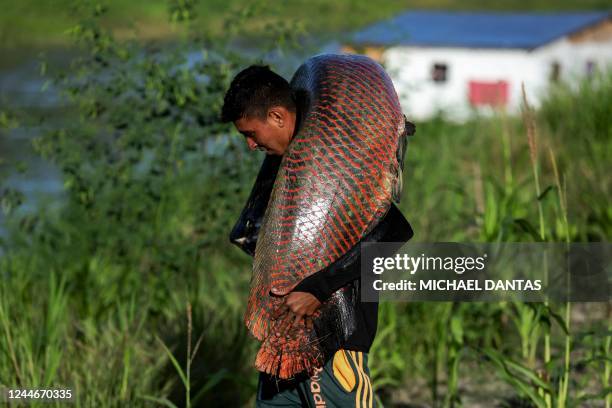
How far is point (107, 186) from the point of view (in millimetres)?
5965

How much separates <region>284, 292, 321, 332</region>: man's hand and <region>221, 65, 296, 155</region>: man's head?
16.9 inches

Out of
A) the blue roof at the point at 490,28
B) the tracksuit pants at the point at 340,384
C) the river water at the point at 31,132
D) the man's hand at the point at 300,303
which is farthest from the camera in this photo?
the blue roof at the point at 490,28

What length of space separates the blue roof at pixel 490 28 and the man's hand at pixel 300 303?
2715 centimetres

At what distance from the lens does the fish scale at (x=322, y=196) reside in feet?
8.98

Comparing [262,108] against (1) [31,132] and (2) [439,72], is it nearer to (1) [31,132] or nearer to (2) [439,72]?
(1) [31,132]

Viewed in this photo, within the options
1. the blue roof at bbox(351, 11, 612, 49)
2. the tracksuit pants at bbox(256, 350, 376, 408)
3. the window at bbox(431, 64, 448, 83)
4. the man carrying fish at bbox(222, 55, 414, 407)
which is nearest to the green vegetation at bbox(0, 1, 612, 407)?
the tracksuit pants at bbox(256, 350, 376, 408)

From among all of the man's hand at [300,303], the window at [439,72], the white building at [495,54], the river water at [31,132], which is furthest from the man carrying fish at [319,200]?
the window at [439,72]

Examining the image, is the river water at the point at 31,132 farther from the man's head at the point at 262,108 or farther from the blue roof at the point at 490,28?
the blue roof at the point at 490,28

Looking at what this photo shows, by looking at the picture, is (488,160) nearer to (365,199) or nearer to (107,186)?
(107,186)

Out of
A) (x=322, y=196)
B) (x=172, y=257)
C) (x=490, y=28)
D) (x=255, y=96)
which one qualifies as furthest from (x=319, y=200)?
(x=490, y=28)

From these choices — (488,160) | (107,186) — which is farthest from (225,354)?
(488,160)

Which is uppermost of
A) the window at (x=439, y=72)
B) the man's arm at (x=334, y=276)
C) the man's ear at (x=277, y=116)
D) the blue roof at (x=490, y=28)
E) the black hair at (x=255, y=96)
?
the blue roof at (x=490, y=28)

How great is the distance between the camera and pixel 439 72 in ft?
108

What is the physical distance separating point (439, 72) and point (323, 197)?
30.9m
